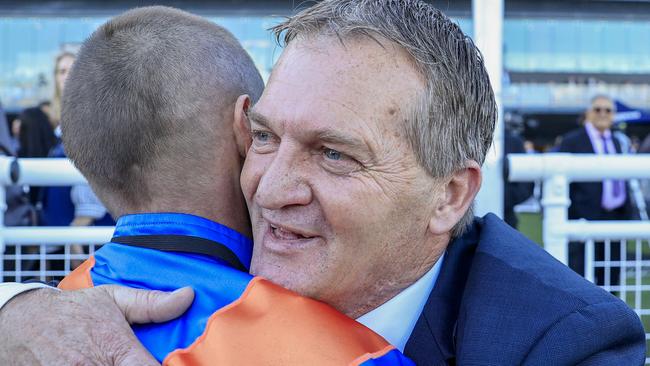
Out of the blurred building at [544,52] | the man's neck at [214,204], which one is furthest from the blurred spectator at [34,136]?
the blurred building at [544,52]

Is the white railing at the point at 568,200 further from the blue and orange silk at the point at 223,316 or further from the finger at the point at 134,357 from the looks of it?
the finger at the point at 134,357

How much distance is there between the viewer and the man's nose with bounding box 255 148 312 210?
1539 millimetres

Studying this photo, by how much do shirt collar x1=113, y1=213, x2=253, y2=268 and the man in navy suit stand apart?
0.07 metres

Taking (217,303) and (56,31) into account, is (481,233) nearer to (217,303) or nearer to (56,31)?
(217,303)

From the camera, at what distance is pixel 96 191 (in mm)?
1781

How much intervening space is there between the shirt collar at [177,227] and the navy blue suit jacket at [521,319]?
1.60ft

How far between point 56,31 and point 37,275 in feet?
115

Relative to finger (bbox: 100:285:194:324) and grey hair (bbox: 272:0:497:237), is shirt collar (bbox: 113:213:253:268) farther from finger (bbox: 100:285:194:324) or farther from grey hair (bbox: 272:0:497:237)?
grey hair (bbox: 272:0:497:237)

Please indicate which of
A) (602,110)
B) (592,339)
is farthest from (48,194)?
(602,110)

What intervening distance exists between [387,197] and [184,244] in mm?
460

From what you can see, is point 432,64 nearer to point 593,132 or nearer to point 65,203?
point 65,203

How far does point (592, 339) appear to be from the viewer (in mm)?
1452

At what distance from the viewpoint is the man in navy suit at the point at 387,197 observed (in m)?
1.49

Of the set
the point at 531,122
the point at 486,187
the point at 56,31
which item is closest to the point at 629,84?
the point at 531,122
